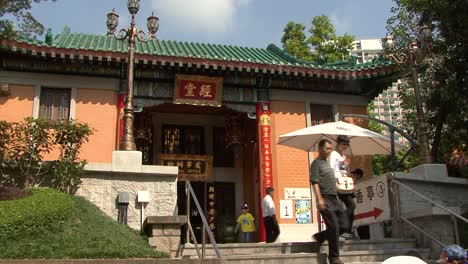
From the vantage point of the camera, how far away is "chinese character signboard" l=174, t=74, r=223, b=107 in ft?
48.6

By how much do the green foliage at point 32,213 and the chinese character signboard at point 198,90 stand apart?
7.11 meters

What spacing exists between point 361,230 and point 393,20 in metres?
9.66

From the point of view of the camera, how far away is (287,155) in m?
15.0

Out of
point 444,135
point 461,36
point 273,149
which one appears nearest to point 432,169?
point 461,36

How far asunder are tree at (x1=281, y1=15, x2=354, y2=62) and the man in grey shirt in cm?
1694

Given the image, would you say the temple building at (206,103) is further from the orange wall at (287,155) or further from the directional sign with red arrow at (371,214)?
the directional sign with red arrow at (371,214)

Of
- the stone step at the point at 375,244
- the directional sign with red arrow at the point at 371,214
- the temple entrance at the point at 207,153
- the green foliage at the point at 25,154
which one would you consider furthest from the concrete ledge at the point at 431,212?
the temple entrance at the point at 207,153

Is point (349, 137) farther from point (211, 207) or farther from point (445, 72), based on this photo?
point (211, 207)

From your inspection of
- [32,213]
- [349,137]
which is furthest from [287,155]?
[32,213]

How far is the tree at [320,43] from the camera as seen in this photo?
23641mm

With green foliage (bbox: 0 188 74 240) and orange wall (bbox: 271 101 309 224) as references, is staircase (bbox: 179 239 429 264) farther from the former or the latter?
orange wall (bbox: 271 101 309 224)

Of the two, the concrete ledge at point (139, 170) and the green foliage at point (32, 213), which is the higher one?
the concrete ledge at point (139, 170)

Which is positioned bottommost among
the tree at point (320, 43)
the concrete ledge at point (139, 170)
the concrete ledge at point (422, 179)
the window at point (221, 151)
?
the concrete ledge at point (422, 179)

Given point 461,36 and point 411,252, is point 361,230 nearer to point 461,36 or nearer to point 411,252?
point 411,252
